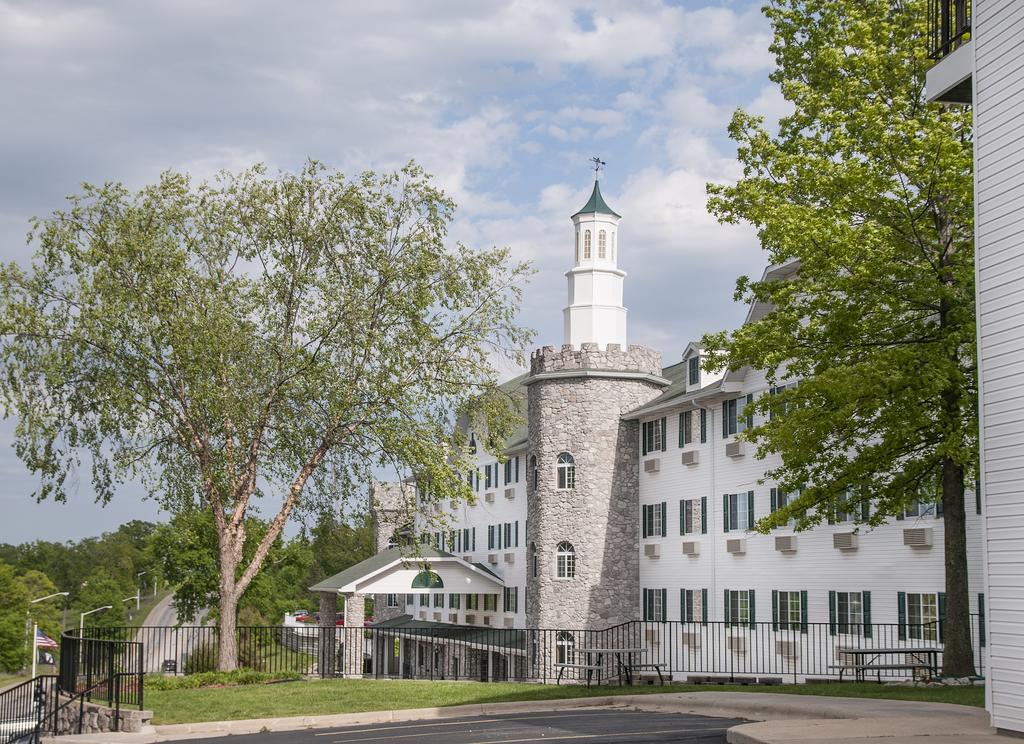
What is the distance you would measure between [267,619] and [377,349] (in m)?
54.0

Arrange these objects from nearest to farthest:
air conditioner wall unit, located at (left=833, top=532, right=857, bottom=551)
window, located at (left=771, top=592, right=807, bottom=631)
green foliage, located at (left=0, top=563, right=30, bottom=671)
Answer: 1. air conditioner wall unit, located at (left=833, top=532, right=857, bottom=551)
2. window, located at (left=771, top=592, right=807, bottom=631)
3. green foliage, located at (left=0, top=563, right=30, bottom=671)

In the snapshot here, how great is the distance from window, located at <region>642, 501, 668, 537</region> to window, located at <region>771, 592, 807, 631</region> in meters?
7.28

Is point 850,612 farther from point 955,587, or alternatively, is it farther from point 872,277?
point 872,277

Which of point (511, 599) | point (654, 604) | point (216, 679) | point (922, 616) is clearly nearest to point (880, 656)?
point (922, 616)

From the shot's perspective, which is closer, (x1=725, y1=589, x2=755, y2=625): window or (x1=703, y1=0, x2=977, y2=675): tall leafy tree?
(x1=703, y1=0, x2=977, y2=675): tall leafy tree

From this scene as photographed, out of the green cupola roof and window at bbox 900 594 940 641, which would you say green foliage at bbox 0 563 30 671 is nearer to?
the green cupola roof

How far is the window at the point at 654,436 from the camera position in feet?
130

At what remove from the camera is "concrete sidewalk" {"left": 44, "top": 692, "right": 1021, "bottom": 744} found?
11.9m

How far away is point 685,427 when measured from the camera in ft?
125

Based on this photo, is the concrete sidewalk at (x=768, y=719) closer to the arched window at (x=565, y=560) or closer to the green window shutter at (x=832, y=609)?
the green window shutter at (x=832, y=609)

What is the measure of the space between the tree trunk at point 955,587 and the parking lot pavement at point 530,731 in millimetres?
5769

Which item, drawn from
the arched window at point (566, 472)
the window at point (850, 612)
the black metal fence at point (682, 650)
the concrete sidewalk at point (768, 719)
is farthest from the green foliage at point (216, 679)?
the arched window at point (566, 472)

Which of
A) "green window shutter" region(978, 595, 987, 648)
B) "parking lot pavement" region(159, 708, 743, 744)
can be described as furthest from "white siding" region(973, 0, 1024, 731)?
"green window shutter" region(978, 595, 987, 648)

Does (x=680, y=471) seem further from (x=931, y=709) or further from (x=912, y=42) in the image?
(x=931, y=709)
